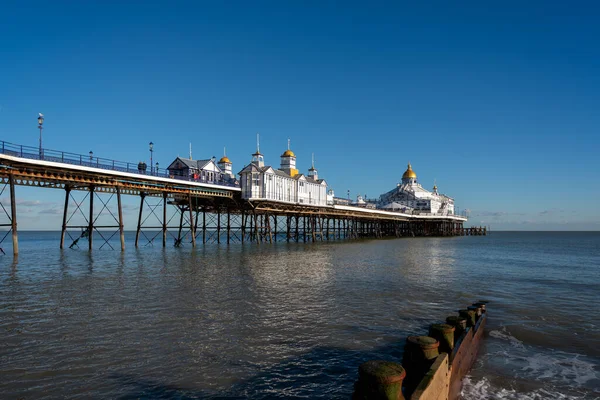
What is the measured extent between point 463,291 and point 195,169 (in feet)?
138

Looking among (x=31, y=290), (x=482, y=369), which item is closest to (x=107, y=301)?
(x=31, y=290)

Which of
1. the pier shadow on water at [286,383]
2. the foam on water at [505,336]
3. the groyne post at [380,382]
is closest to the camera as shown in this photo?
the groyne post at [380,382]

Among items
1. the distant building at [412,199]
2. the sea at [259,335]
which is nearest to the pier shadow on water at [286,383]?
the sea at [259,335]

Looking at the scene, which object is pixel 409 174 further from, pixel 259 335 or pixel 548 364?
pixel 259 335

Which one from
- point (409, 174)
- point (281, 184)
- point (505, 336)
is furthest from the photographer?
point (409, 174)

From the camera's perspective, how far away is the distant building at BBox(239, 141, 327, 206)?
54.8 m

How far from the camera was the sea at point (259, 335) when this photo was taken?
834cm

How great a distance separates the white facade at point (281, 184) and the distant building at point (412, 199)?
51436 mm

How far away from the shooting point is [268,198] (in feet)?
181

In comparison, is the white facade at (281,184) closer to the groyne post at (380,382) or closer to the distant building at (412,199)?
the groyne post at (380,382)

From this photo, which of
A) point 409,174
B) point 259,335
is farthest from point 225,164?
point 409,174

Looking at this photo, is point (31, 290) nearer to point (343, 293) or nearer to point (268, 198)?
point (343, 293)

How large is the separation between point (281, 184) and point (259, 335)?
1935 inches

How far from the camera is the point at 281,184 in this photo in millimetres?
60281
